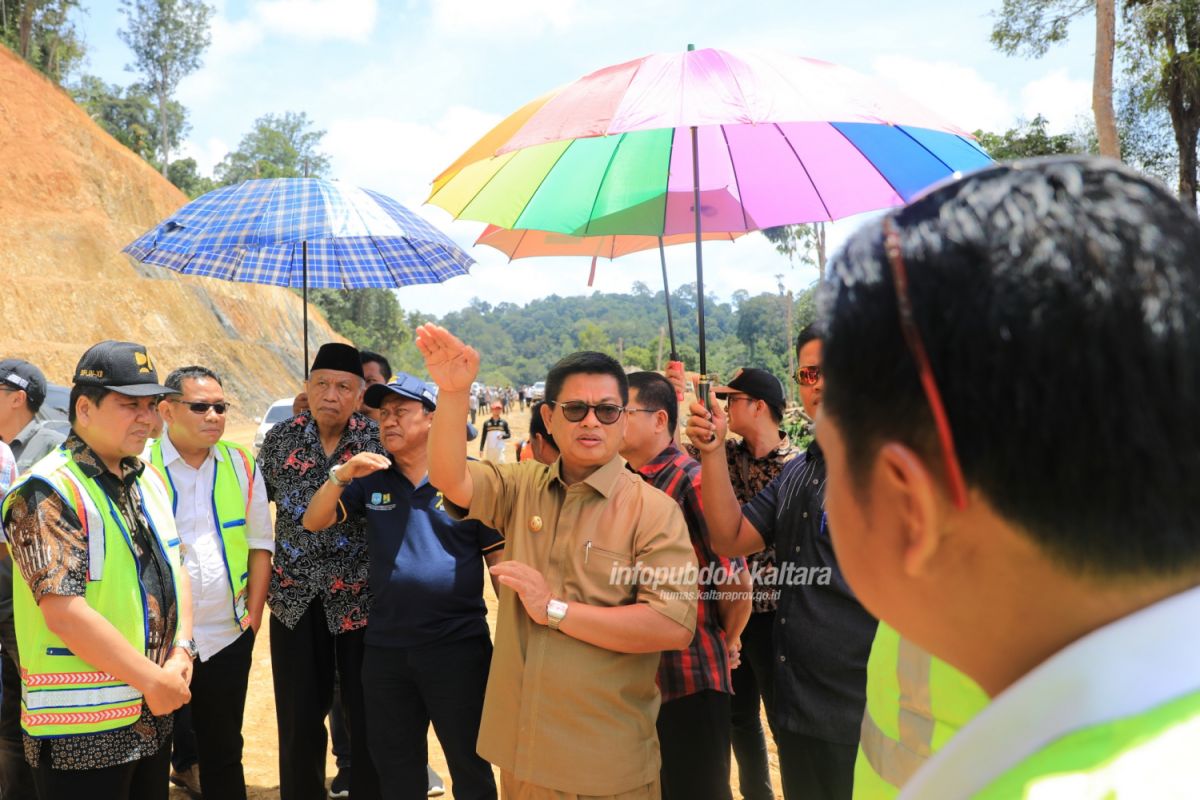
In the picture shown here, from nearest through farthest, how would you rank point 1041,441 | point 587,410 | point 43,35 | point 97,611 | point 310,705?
1. point 1041,441
2. point 97,611
3. point 587,410
4. point 310,705
5. point 43,35

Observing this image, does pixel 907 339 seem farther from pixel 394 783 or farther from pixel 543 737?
pixel 394 783

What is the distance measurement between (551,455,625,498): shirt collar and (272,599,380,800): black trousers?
1.69 meters

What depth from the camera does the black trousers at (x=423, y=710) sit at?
3557 millimetres

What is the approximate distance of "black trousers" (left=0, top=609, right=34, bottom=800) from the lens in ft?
12.1

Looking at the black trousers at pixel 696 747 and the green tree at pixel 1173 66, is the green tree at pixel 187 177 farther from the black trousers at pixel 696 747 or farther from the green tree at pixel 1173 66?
the black trousers at pixel 696 747

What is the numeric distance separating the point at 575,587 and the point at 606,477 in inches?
15.5

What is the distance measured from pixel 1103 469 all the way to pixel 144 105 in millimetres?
63218

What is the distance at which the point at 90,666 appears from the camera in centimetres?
286

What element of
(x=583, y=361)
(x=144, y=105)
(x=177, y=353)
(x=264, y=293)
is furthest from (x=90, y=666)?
(x=144, y=105)

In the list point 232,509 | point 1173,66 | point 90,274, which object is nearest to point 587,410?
point 232,509

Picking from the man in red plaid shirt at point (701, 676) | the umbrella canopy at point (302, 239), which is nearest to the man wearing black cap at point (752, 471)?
the man in red plaid shirt at point (701, 676)

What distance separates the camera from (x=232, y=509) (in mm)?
→ 3969

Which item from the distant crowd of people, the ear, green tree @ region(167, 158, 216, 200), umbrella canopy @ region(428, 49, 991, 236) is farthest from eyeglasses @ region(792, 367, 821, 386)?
green tree @ region(167, 158, 216, 200)

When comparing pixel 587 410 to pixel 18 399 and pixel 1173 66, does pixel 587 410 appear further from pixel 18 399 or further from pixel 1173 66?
pixel 1173 66
